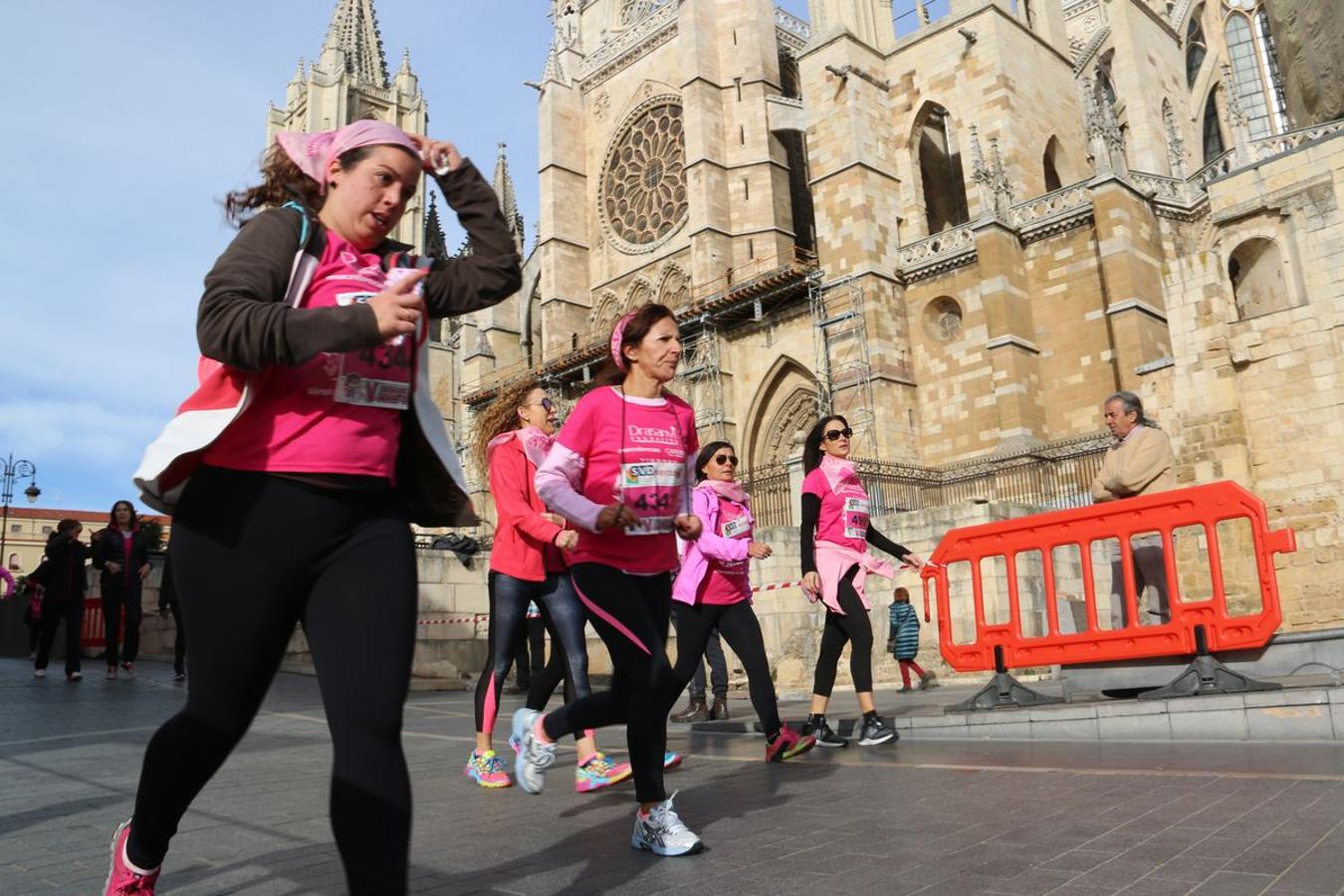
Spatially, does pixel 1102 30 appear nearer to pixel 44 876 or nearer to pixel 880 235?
pixel 880 235

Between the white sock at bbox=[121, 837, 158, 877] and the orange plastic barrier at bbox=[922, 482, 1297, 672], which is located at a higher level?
the orange plastic barrier at bbox=[922, 482, 1297, 672]

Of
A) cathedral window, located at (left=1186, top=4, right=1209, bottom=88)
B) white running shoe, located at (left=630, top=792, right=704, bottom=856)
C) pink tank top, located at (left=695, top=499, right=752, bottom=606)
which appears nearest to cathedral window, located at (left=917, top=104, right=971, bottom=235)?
cathedral window, located at (left=1186, top=4, right=1209, bottom=88)

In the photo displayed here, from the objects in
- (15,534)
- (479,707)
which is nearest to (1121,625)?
(479,707)

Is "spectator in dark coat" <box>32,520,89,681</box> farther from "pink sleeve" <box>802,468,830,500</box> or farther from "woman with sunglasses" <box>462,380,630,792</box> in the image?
"pink sleeve" <box>802,468,830,500</box>

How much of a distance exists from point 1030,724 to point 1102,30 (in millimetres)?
25698

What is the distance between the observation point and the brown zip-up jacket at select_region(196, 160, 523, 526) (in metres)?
1.88

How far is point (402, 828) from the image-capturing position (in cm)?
178

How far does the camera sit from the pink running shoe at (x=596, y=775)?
4516 millimetres

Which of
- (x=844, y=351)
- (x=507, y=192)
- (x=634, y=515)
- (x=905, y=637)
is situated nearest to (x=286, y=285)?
(x=634, y=515)

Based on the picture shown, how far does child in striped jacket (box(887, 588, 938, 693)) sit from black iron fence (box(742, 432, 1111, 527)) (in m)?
4.79

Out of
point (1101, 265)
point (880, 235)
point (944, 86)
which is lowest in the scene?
point (1101, 265)

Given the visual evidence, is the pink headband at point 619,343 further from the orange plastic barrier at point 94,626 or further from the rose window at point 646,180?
the rose window at point 646,180

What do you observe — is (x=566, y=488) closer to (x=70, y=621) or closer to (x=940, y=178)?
(x=70, y=621)

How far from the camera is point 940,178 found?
86.6ft
